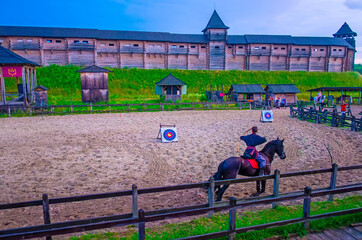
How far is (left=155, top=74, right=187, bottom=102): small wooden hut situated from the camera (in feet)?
119

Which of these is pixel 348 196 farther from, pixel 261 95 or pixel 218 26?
pixel 218 26

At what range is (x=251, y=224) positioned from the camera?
18.0 ft

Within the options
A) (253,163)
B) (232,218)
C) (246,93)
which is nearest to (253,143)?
(253,163)

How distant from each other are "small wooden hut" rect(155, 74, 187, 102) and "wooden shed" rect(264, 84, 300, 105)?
1384 centimetres

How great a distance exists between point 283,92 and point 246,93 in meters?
6.01

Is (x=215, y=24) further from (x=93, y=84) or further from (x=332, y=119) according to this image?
(x=332, y=119)

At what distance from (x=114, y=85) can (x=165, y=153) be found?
3769cm

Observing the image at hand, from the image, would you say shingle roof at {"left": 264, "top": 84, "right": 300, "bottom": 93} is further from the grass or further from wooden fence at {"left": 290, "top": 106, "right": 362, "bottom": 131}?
the grass

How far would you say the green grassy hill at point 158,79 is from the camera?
42719 mm

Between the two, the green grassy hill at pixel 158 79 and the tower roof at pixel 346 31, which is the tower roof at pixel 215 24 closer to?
the green grassy hill at pixel 158 79

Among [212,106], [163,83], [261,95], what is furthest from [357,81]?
[163,83]

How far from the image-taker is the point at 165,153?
39.6ft

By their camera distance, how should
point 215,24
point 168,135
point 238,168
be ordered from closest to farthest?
point 238,168 < point 168,135 < point 215,24

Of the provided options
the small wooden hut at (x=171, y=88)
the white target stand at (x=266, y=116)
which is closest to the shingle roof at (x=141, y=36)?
the small wooden hut at (x=171, y=88)
